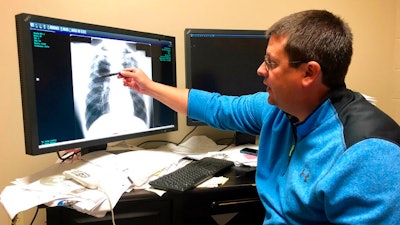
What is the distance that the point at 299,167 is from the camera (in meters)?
1.00

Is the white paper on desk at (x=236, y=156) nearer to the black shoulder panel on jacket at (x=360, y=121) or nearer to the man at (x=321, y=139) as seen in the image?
the man at (x=321, y=139)

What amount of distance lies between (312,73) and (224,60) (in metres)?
0.73

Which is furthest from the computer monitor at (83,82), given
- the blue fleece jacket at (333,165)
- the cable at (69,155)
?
the blue fleece jacket at (333,165)

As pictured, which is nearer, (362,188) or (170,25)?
(362,188)

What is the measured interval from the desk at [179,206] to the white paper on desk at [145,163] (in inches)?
2.9

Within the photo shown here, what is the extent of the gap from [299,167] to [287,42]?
34 cm

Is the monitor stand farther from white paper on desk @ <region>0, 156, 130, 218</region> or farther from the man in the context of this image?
the man

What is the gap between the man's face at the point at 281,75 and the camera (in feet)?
3.24

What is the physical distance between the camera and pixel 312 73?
96 centimetres

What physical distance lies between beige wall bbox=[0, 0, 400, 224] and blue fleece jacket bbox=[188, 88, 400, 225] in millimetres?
734

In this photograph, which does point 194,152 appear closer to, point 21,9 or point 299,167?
point 299,167

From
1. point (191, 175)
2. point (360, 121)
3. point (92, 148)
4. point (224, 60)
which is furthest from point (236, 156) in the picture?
point (360, 121)

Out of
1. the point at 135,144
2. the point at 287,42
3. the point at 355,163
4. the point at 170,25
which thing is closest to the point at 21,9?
the point at 170,25

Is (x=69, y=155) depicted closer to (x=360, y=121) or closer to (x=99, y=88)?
(x=99, y=88)
